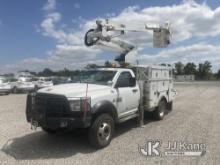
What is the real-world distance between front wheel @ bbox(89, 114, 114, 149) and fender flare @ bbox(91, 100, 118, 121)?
0.12 m

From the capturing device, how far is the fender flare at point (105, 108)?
17.3 ft

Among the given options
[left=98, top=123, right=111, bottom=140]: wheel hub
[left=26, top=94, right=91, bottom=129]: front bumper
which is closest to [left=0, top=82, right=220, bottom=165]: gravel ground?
[left=98, top=123, right=111, bottom=140]: wheel hub

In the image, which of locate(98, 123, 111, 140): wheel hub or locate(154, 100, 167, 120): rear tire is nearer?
locate(98, 123, 111, 140): wheel hub

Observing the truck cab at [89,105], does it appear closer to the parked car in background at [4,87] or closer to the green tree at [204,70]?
the parked car in background at [4,87]

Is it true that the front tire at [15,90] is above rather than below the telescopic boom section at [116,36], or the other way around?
below

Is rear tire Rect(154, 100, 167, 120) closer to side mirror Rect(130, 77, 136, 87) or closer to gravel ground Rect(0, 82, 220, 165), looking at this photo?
A: gravel ground Rect(0, 82, 220, 165)

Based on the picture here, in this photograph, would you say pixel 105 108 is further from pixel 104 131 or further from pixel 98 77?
pixel 98 77

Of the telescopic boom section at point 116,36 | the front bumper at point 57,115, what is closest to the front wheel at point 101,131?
the front bumper at point 57,115

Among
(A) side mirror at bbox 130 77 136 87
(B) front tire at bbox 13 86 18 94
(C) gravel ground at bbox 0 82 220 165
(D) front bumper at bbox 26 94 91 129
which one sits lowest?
(C) gravel ground at bbox 0 82 220 165

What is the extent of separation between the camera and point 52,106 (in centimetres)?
520

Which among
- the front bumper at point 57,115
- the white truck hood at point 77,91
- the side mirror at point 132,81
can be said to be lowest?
the front bumper at point 57,115

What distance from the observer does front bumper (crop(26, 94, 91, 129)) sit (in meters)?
5.03

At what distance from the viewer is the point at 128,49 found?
9086 mm

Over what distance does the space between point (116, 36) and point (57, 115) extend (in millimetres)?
4643
